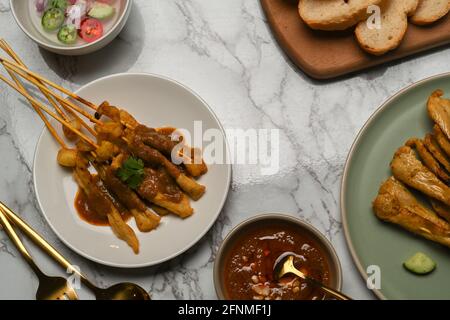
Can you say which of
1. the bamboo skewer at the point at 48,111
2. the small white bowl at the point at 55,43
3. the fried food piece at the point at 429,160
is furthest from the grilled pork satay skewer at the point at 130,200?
the fried food piece at the point at 429,160

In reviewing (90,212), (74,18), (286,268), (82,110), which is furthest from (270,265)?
(74,18)

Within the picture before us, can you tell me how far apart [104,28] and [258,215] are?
1345 millimetres

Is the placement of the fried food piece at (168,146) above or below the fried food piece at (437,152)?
below

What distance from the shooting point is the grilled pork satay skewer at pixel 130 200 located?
A: 3.11 meters

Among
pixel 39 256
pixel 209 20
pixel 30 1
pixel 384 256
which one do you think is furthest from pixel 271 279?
pixel 30 1

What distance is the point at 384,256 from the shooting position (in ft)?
10.3

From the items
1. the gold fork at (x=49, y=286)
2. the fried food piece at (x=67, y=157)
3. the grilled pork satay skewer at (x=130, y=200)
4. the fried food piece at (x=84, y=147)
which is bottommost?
the gold fork at (x=49, y=286)

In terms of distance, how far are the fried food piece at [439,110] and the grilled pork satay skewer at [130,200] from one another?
1.49 m

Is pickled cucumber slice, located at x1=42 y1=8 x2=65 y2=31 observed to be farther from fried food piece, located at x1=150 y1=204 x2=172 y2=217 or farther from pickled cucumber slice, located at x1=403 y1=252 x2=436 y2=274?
pickled cucumber slice, located at x1=403 y1=252 x2=436 y2=274

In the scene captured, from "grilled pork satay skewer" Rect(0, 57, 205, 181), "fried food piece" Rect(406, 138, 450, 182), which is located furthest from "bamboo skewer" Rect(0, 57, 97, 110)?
"fried food piece" Rect(406, 138, 450, 182)

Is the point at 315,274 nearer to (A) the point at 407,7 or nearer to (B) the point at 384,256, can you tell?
(B) the point at 384,256

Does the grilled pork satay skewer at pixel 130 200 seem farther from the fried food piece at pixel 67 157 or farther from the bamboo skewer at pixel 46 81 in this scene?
the bamboo skewer at pixel 46 81

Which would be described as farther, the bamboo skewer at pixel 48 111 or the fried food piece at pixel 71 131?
the fried food piece at pixel 71 131

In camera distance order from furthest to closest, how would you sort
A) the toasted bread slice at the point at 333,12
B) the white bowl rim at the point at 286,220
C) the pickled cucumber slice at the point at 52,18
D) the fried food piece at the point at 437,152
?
the pickled cucumber slice at the point at 52,18, the toasted bread slice at the point at 333,12, the fried food piece at the point at 437,152, the white bowl rim at the point at 286,220
